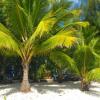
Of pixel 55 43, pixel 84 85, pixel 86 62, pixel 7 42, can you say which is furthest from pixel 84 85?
pixel 7 42

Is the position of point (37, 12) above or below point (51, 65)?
above

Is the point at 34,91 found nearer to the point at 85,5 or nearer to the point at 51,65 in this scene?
the point at 51,65

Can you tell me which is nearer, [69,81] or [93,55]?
[93,55]

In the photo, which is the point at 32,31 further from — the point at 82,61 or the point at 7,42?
the point at 82,61

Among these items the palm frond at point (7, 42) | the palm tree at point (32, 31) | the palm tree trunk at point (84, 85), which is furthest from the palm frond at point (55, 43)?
the palm tree trunk at point (84, 85)

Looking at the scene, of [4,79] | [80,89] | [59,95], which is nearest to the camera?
[59,95]

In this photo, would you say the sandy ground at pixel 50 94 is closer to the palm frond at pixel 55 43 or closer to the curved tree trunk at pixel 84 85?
the curved tree trunk at pixel 84 85

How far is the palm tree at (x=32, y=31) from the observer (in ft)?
49.2

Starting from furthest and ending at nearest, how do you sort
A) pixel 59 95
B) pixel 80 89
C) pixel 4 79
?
pixel 4 79, pixel 80 89, pixel 59 95

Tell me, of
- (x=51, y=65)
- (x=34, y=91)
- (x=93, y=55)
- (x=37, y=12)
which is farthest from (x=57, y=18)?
(x=51, y=65)

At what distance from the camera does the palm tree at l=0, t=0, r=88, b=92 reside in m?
15.0

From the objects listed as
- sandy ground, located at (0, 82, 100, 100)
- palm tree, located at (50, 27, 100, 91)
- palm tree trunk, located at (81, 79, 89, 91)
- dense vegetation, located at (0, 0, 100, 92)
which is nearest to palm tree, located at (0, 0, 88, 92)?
dense vegetation, located at (0, 0, 100, 92)

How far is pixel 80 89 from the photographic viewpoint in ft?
54.6

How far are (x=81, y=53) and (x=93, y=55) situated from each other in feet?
1.83
